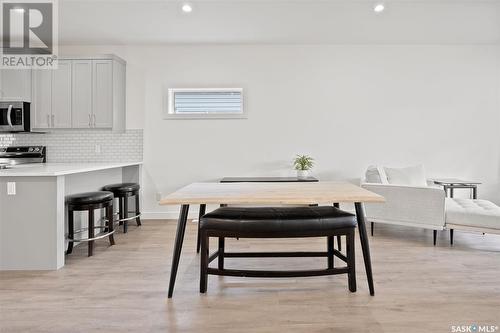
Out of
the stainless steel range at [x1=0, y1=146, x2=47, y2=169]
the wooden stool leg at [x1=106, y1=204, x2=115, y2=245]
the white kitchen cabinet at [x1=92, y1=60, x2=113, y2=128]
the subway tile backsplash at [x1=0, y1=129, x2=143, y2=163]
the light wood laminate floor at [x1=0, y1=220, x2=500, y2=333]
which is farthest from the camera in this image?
the subway tile backsplash at [x1=0, y1=129, x2=143, y2=163]

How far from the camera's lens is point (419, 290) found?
8.05 feet

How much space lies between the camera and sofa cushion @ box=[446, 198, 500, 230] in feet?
11.2

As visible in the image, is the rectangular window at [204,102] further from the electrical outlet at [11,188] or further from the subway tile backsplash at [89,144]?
the electrical outlet at [11,188]

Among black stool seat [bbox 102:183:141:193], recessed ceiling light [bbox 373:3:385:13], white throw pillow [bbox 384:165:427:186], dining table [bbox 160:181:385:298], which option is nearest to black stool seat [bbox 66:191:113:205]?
black stool seat [bbox 102:183:141:193]

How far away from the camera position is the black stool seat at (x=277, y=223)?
89.4 inches

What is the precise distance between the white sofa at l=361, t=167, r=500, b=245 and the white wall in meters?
1.09

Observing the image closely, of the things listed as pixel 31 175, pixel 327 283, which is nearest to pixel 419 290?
pixel 327 283

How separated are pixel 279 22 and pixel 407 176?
2.64 m

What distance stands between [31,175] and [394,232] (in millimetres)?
4029

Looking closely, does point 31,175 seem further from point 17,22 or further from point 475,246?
point 475,246

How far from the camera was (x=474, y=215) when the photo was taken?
3.50 m

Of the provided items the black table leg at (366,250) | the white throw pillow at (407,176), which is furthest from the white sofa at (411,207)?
the black table leg at (366,250)

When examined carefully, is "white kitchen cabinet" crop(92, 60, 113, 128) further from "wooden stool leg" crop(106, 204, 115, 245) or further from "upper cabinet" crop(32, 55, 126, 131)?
"wooden stool leg" crop(106, 204, 115, 245)

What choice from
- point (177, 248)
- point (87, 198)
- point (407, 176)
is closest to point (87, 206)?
point (87, 198)
